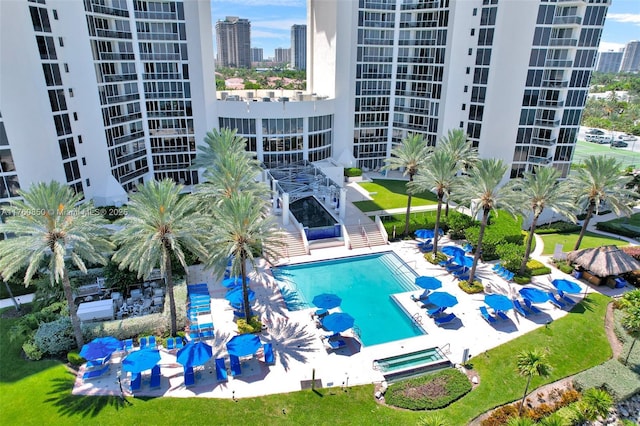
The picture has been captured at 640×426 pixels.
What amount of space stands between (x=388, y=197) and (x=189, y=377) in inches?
1371

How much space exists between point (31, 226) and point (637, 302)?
1505 inches

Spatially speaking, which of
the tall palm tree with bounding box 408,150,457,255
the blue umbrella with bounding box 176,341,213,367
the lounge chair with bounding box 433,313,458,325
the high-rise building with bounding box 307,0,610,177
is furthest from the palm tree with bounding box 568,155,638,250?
the blue umbrella with bounding box 176,341,213,367

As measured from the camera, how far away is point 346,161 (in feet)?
195

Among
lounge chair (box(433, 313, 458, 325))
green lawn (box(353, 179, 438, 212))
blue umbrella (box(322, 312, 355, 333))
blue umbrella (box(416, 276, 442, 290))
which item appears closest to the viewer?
blue umbrella (box(322, 312, 355, 333))

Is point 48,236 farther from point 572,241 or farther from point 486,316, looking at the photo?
point 572,241

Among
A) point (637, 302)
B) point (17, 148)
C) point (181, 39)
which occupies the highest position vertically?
point (181, 39)

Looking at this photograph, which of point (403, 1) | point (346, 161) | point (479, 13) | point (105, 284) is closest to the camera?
point (105, 284)

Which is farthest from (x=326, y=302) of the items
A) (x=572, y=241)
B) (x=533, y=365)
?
(x=572, y=241)

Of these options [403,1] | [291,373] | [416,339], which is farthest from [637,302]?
[403,1]

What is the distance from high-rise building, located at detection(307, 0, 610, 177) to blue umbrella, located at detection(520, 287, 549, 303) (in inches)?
942

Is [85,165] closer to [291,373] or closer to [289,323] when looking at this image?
[289,323]

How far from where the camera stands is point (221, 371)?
23.9m

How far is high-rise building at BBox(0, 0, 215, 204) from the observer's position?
1312 inches

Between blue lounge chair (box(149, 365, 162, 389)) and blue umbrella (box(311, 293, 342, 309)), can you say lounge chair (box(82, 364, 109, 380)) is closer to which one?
blue lounge chair (box(149, 365, 162, 389))
